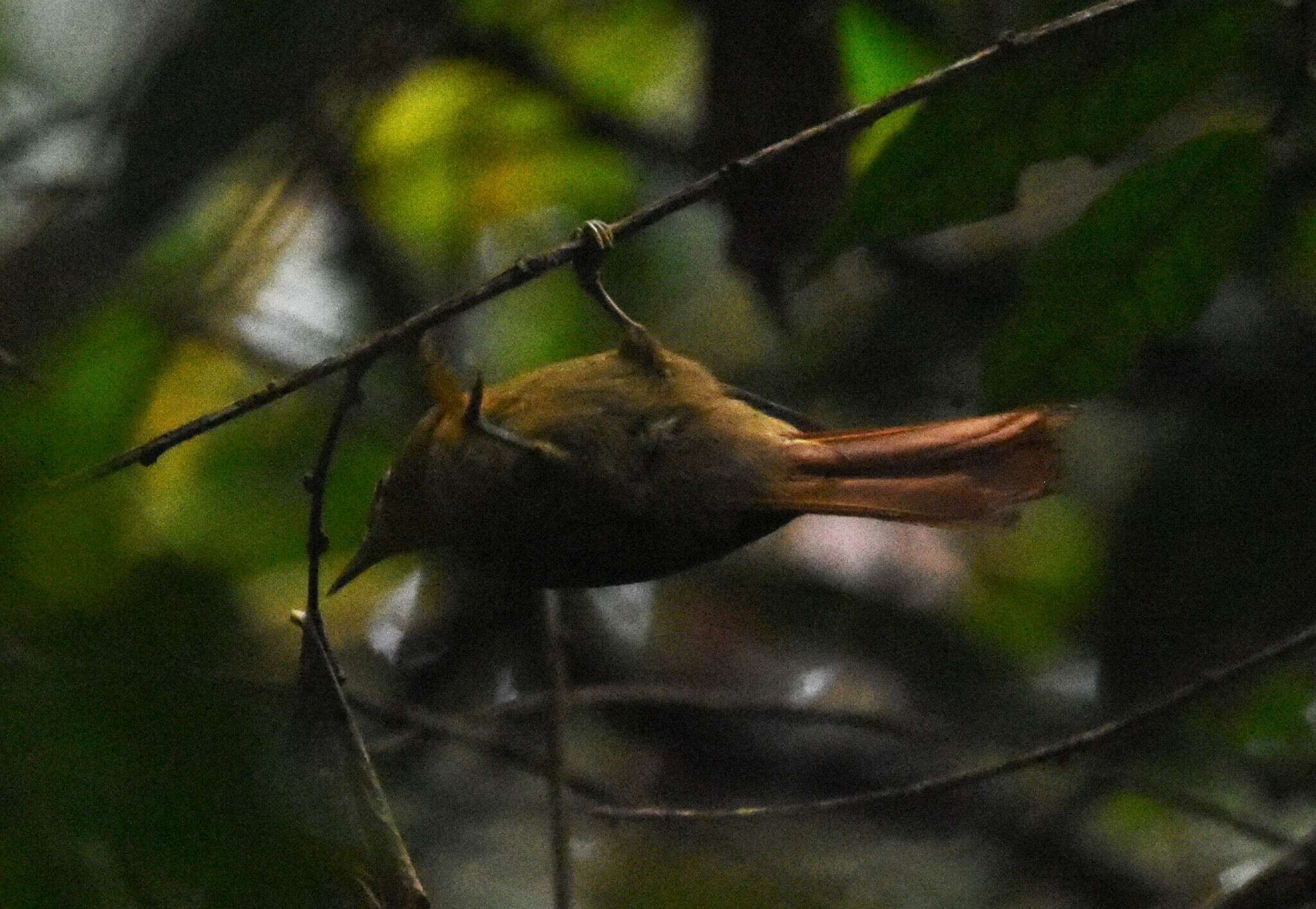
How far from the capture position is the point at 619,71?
3.72 m

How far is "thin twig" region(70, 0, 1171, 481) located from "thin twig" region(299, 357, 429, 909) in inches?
2.1

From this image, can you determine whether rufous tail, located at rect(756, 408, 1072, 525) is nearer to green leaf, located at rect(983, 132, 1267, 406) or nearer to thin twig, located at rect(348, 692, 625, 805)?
green leaf, located at rect(983, 132, 1267, 406)

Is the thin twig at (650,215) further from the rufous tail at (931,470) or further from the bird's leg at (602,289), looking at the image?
the rufous tail at (931,470)

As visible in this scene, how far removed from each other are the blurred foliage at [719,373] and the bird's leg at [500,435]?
33 centimetres

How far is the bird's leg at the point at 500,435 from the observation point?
221cm

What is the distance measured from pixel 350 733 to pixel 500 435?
73 centimetres

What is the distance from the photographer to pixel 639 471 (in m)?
2.31

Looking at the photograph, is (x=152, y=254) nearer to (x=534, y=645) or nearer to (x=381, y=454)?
(x=381, y=454)

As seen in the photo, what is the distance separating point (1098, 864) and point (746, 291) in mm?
1667

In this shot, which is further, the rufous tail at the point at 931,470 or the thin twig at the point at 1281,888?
the rufous tail at the point at 931,470

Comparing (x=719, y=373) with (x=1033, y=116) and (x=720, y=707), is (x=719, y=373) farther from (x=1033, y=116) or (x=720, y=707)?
(x=1033, y=116)

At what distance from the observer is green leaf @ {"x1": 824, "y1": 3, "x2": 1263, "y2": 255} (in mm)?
1927

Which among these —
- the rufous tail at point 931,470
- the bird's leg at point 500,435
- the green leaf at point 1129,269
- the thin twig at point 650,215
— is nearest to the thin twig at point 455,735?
the bird's leg at point 500,435

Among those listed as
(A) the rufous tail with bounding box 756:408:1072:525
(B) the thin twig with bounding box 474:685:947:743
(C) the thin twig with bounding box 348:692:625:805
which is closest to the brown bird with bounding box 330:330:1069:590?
(A) the rufous tail with bounding box 756:408:1072:525
